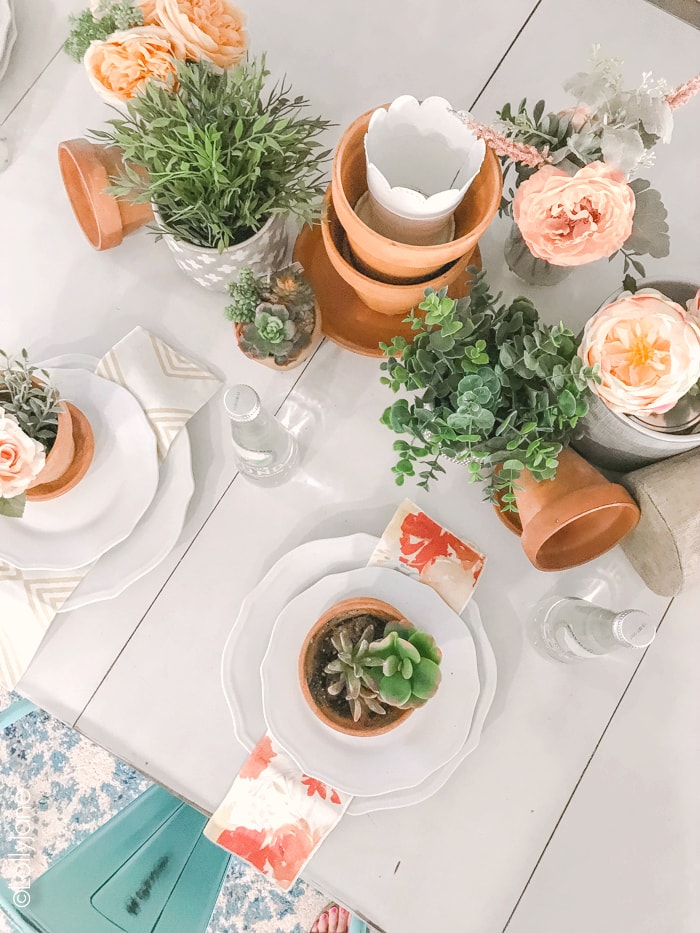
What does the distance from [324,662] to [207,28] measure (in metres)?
0.60

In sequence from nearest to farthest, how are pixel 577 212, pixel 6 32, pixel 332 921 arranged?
pixel 577 212 → pixel 6 32 → pixel 332 921

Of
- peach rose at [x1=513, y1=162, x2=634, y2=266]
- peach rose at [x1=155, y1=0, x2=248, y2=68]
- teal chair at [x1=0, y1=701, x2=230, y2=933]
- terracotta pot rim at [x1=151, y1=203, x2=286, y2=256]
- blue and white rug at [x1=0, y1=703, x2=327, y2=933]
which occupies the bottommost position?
blue and white rug at [x1=0, y1=703, x2=327, y2=933]

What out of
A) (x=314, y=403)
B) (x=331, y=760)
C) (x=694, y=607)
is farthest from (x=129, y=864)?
(x=694, y=607)

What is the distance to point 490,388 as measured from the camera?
1.86 feet

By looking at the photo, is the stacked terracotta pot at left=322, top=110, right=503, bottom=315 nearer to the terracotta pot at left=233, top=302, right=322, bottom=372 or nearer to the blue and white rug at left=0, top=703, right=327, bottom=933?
the terracotta pot at left=233, top=302, right=322, bottom=372

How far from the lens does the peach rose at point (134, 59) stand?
0.58 meters

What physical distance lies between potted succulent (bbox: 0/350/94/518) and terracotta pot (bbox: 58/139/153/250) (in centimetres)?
18

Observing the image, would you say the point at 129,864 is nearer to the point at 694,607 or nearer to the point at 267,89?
the point at 694,607

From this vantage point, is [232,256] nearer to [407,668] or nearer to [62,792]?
[407,668]

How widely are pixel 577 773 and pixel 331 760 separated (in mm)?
266

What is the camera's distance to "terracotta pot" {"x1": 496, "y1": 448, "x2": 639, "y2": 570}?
597mm

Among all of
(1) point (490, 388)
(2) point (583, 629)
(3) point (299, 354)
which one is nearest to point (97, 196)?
(3) point (299, 354)

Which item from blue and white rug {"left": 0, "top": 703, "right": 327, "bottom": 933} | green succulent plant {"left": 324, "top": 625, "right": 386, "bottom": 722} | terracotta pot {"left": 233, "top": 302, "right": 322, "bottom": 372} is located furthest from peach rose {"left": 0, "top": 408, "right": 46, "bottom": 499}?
blue and white rug {"left": 0, "top": 703, "right": 327, "bottom": 933}

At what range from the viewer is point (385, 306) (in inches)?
26.9
